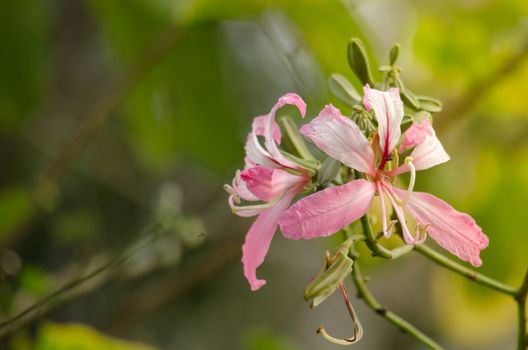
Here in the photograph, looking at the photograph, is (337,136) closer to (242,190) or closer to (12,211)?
(242,190)

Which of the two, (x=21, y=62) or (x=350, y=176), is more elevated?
(x=21, y=62)

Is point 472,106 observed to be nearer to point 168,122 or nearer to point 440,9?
point 440,9

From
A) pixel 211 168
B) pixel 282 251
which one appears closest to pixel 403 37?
pixel 211 168

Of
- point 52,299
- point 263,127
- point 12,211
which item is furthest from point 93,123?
point 263,127

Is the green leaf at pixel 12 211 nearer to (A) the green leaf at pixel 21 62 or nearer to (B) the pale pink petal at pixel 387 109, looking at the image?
(A) the green leaf at pixel 21 62

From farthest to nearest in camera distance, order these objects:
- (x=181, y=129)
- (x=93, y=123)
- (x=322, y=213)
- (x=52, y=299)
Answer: (x=181, y=129) → (x=93, y=123) → (x=52, y=299) → (x=322, y=213)

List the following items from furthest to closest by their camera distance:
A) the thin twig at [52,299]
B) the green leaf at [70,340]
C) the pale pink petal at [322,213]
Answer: the green leaf at [70,340] < the thin twig at [52,299] < the pale pink petal at [322,213]

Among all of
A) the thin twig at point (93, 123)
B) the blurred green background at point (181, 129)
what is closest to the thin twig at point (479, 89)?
the blurred green background at point (181, 129)
